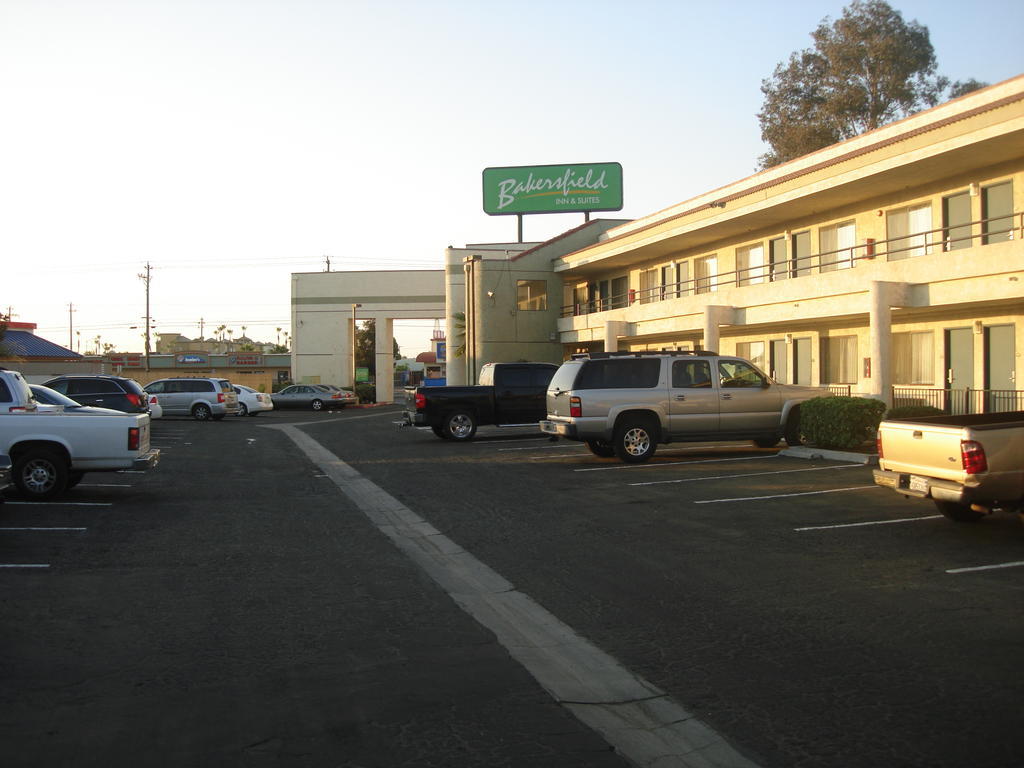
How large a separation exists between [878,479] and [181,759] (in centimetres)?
843

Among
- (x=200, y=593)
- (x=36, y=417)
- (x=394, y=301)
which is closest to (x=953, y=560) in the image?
(x=200, y=593)

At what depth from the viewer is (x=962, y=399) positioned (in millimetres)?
22656

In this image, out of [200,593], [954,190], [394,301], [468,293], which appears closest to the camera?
[200,593]

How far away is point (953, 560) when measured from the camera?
8.77 meters

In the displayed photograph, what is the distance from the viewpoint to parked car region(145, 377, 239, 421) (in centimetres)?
3812

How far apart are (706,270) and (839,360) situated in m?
7.78

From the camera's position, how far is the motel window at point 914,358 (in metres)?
24.2

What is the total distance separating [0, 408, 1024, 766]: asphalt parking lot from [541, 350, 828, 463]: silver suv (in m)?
4.09

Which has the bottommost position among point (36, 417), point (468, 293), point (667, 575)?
point (667, 575)

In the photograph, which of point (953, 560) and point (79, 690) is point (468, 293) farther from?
point (79, 690)

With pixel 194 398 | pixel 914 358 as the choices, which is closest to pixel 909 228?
pixel 914 358

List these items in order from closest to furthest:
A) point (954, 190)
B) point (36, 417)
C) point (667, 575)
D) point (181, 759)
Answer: point (181, 759) → point (667, 575) → point (36, 417) → point (954, 190)

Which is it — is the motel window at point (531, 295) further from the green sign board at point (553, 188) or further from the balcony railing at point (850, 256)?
the green sign board at point (553, 188)

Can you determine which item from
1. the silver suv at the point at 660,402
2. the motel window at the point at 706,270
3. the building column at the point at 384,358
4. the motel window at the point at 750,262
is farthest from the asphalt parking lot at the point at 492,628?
the building column at the point at 384,358
